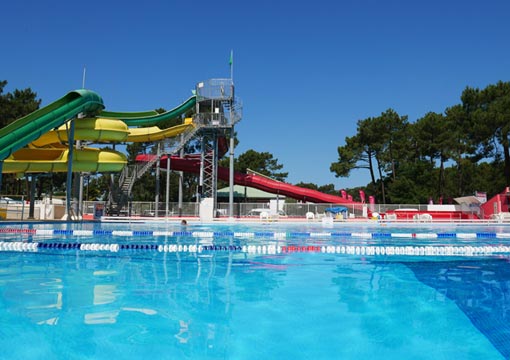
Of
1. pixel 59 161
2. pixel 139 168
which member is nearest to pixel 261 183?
pixel 139 168

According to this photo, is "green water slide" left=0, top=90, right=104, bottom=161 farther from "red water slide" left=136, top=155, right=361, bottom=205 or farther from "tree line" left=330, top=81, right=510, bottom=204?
"tree line" left=330, top=81, right=510, bottom=204

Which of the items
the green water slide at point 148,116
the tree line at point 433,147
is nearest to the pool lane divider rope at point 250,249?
the green water slide at point 148,116

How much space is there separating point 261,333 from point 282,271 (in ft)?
9.82

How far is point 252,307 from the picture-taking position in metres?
4.25

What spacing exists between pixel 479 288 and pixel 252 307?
9.85ft

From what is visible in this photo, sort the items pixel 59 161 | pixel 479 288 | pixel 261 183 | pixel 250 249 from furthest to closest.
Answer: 1. pixel 261 183
2. pixel 59 161
3. pixel 250 249
4. pixel 479 288

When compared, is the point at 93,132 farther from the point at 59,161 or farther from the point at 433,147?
the point at 433,147

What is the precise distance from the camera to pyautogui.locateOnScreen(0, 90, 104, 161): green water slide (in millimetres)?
15375

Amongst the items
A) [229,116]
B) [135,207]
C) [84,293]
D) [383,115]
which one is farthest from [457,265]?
[383,115]

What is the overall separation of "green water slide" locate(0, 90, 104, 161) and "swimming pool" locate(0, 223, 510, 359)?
9.26 m

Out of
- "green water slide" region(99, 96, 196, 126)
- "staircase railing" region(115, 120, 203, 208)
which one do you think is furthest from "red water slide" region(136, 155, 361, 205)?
"staircase railing" region(115, 120, 203, 208)

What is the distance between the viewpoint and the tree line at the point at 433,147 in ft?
106

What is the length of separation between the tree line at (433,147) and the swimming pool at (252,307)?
2878 centimetres

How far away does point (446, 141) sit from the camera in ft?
111
